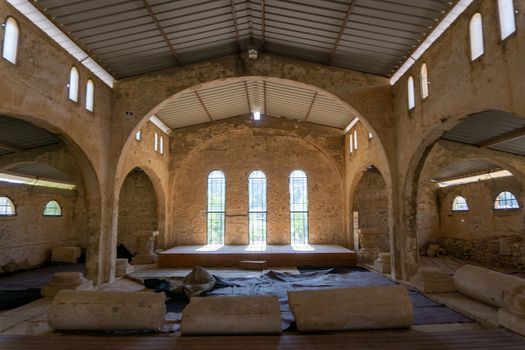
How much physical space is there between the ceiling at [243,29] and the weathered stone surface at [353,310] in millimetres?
5914

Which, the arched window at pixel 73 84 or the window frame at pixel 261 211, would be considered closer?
the arched window at pixel 73 84

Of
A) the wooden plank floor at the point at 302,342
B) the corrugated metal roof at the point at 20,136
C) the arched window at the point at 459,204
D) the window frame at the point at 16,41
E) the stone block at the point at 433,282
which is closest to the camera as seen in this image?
the wooden plank floor at the point at 302,342

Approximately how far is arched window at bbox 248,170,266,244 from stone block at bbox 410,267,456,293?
9.56 metres

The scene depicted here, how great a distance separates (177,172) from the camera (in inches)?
700

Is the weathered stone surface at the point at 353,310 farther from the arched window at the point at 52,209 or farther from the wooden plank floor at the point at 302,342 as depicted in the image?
the arched window at the point at 52,209

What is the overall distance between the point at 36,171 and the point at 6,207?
1.70 metres

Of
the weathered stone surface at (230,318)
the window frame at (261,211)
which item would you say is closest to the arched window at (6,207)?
the window frame at (261,211)

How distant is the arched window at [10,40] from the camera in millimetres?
6664

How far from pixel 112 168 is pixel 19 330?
5.16 m

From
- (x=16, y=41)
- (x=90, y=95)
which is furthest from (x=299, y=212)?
(x=16, y=41)

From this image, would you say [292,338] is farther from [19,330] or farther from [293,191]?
[293,191]

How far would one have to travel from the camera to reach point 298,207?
17875 mm

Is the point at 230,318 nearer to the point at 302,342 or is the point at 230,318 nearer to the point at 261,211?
the point at 302,342

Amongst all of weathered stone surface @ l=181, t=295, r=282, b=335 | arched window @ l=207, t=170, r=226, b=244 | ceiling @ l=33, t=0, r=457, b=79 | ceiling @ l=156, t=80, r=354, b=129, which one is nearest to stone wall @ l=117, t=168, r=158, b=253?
arched window @ l=207, t=170, r=226, b=244
